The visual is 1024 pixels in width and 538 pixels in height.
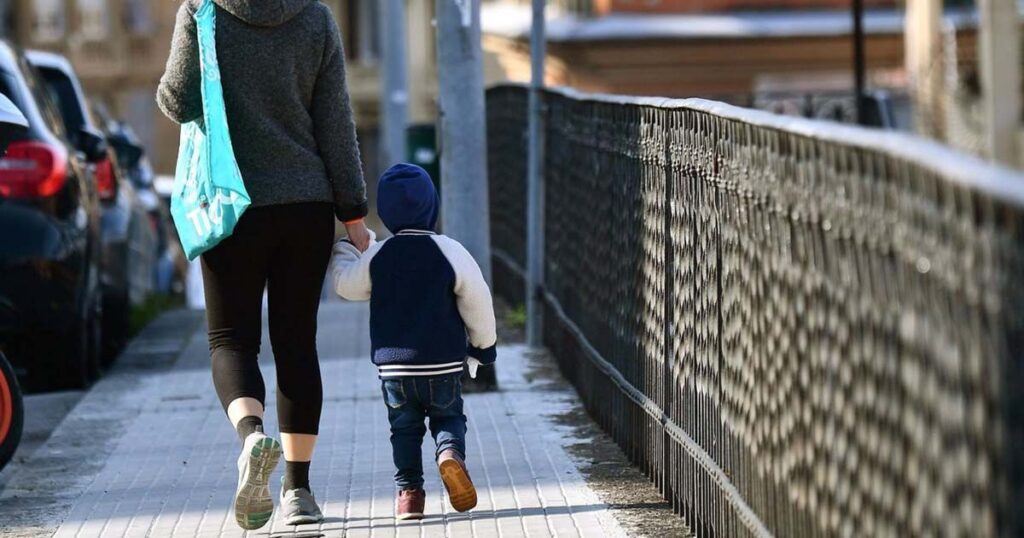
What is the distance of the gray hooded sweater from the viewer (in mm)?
5605

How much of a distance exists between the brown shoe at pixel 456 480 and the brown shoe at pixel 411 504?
16cm

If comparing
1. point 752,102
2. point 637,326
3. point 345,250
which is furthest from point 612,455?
point 752,102

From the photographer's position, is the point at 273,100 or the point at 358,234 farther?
the point at 358,234

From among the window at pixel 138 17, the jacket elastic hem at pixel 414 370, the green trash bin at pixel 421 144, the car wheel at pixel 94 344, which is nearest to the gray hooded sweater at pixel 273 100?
the jacket elastic hem at pixel 414 370

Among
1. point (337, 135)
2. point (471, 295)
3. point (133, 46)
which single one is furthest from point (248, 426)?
point (133, 46)

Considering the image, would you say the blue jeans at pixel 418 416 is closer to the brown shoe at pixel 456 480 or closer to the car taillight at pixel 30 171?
the brown shoe at pixel 456 480

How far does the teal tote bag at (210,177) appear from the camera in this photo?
5469mm

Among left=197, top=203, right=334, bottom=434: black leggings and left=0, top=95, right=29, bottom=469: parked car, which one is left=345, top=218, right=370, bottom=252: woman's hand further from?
left=0, top=95, right=29, bottom=469: parked car

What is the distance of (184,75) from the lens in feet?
18.4

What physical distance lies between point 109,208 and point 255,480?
5755 mm

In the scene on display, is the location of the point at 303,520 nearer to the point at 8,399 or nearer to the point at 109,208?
the point at 8,399

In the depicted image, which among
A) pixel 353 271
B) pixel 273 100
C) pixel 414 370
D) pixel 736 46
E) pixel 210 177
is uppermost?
pixel 736 46

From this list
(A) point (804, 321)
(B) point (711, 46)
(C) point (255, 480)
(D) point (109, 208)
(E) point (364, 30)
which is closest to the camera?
(A) point (804, 321)

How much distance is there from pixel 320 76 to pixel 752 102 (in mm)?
15242
